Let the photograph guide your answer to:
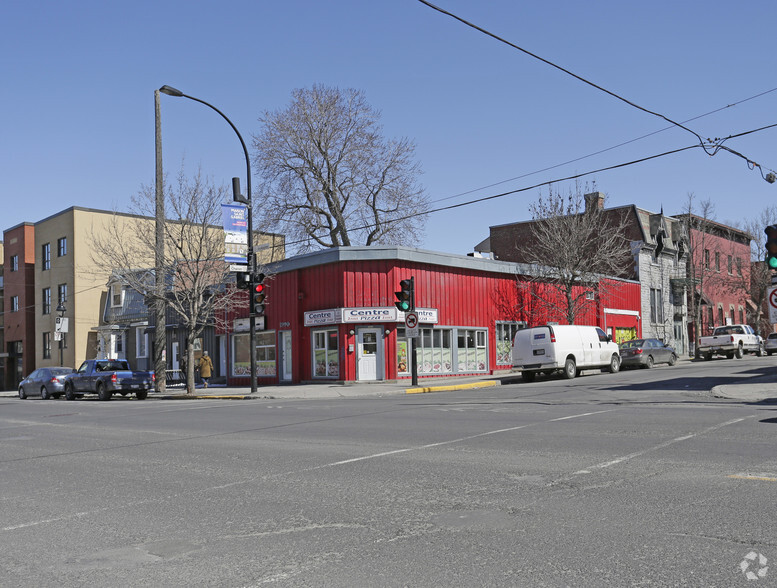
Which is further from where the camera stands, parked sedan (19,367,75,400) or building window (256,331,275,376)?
building window (256,331,275,376)

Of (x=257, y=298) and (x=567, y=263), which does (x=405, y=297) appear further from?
(x=567, y=263)

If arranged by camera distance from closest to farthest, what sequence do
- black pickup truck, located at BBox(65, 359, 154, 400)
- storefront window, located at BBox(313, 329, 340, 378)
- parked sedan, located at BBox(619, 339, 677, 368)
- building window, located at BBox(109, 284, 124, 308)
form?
black pickup truck, located at BBox(65, 359, 154, 400)
storefront window, located at BBox(313, 329, 340, 378)
parked sedan, located at BBox(619, 339, 677, 368)
building window, located at BBox(109, 284, 124, 308)

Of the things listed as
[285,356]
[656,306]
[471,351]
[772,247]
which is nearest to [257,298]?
[285,356]

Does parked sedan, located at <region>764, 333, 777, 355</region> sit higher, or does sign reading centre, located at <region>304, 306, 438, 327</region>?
sign reading centre, located at <region>304, 306, 438, 327</region>

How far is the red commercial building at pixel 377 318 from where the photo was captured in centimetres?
3111

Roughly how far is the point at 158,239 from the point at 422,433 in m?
19.4

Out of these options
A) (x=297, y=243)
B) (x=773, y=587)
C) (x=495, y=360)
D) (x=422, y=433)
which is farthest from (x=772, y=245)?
(x=297, y=243)

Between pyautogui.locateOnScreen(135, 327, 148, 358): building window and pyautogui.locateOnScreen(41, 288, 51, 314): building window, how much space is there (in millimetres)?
12081

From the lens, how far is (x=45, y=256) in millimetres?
54125

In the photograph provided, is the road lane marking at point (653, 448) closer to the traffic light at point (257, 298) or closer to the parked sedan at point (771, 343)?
the traffic light at point (257, 298)

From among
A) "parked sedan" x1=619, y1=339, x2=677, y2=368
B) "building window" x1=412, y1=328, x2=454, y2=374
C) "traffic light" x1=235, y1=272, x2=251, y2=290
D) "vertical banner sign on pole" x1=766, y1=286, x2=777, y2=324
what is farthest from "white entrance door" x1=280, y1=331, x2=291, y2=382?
"vertical banner sign on pole" x1=766, y1=286, x2=777, y2=324

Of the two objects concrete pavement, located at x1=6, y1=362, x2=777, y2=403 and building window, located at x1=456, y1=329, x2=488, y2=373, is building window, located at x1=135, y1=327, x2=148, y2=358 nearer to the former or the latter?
concrete pavement, located at x1=6, y1=362, x2=777, y2=403

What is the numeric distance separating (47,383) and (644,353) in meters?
28.0

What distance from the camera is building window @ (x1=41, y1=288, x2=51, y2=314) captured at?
5334 centimetres
